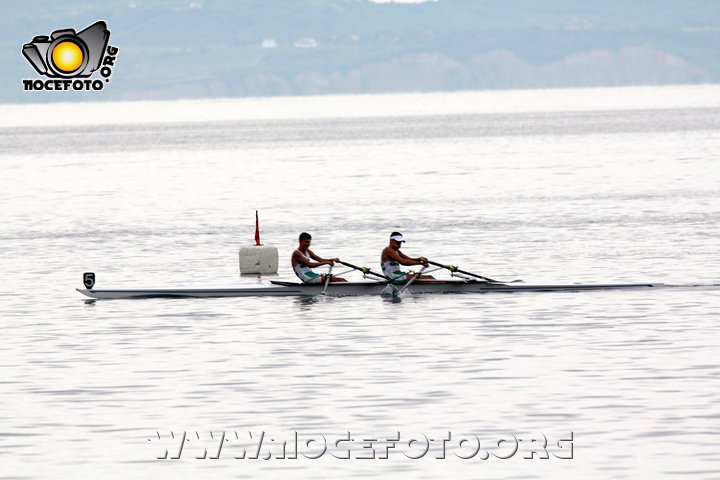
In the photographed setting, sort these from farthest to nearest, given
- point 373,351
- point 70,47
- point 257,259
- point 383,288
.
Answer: point 70,47 < point 257,259 < point 383,288 < point 373,351

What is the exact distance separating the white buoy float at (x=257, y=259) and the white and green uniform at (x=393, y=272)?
24.8 ft

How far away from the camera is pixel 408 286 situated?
3434cm

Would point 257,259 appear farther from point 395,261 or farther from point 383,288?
point 395,261

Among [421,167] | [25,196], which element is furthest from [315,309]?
[421,167]

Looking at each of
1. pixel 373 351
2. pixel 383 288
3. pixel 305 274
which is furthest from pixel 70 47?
pixel 373 351

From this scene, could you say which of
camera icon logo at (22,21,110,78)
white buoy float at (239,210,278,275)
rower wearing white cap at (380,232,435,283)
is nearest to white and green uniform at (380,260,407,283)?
rower wearing white cap at (380,232,435,283)

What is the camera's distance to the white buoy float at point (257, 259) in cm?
4088

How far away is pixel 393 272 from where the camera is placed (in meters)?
34.0

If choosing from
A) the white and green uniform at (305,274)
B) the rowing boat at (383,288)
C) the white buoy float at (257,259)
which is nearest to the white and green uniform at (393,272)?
the rowing boat at (383,288)

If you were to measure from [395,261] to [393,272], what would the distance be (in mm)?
278

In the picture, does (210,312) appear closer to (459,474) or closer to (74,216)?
(459,474)

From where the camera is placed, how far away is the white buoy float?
40875mm

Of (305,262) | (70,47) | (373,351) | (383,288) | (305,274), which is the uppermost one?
(70,47)

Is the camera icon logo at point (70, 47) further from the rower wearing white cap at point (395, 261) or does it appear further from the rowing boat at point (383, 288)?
the rower wearing white cap at point (395, 261)
